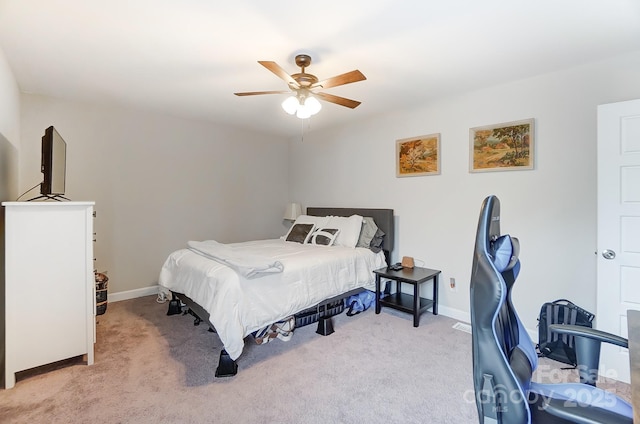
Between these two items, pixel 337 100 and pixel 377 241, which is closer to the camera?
pixel 337 100

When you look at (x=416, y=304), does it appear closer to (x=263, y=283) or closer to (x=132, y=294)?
(x=263, y=283)

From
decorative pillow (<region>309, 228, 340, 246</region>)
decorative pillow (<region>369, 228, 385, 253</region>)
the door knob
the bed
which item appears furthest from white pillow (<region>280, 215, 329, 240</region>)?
the door knob

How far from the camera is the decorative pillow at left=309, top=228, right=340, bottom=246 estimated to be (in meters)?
3.83

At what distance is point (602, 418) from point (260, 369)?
197cm

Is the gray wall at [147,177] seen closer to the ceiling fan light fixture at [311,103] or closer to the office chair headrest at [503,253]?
the ceiling fan light fixture at [311,103]

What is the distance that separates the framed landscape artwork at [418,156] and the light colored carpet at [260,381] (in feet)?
5.79

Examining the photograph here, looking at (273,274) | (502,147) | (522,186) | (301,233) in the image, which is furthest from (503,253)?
(301,233)

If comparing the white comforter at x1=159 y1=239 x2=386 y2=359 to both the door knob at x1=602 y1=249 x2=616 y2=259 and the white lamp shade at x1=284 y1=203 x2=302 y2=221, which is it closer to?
Result: the white lamp shade at x1=284 y1=203 x2=302 y2=221

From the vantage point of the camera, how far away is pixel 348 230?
383 cm

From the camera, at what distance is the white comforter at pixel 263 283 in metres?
2.25

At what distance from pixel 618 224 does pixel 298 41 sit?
2630 mm

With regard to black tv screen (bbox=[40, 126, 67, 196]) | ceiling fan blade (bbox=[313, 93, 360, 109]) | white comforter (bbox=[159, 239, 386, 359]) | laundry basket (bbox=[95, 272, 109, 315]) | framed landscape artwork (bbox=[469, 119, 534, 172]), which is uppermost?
ceiling fan blade (bbox=[313, 93, 360, 109])

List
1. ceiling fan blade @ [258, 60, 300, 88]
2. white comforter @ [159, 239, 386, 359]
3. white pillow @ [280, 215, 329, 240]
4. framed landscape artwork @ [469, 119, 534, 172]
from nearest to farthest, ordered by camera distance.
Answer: ceiling fan blade @ [258, 60, 300, 88] → white comforter @ [159, 239, 386, 359] → framed landscape artwork @ [469, 119, 534, 172] → white pillow @ [280, 215, 329, 240]

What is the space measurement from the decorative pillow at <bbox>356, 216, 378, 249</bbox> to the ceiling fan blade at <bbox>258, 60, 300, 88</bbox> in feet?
6.37
